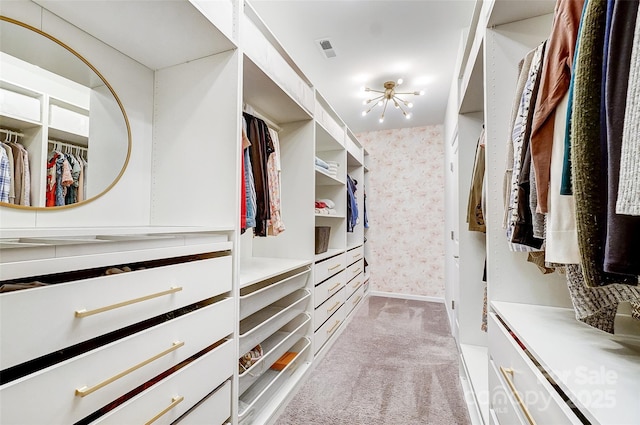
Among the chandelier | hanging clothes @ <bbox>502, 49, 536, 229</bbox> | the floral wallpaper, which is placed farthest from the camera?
the floral wallpaper

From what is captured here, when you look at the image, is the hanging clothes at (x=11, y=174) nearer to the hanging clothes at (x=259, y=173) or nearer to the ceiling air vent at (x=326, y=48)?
the hanging clothes at (x=259, y=173)

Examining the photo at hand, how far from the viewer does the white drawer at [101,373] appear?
2.02 ft

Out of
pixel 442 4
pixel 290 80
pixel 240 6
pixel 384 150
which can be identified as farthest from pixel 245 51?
pixel 384 150

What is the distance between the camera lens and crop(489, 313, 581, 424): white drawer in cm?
64

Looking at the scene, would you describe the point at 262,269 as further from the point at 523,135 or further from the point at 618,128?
the point at 618,128

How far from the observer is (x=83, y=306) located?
72 centimetres

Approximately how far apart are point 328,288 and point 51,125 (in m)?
1.96

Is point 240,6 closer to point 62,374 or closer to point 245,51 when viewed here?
point 245,51

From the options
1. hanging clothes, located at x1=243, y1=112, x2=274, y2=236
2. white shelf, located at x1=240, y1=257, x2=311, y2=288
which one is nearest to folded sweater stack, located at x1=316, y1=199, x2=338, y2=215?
white shelf, located at x1=240, y1=257, x2=311, y2=288

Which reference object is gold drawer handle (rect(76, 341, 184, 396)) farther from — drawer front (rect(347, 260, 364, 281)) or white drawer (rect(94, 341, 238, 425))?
drawer front (rect(347, 260, 364, 281))

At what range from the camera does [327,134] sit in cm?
252

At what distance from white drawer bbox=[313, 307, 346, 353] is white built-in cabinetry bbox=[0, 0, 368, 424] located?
119mm

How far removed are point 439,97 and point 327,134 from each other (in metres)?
1.62

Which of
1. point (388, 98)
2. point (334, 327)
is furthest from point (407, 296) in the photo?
point (388, 98)
